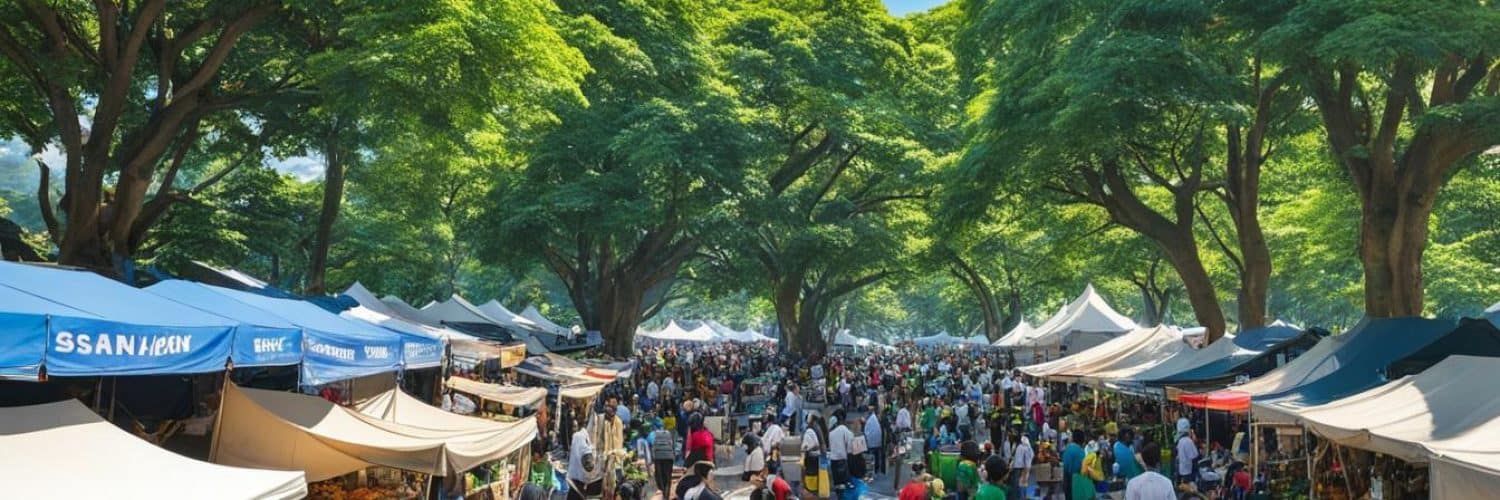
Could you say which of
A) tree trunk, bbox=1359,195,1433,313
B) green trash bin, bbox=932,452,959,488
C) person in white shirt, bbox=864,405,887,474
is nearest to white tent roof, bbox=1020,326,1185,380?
tree trunk, bbox=1359,195,1433,313

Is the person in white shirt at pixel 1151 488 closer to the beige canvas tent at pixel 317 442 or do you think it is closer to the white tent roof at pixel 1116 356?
the beige canvas tent at pixel 317 442

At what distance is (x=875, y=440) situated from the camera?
1845cm

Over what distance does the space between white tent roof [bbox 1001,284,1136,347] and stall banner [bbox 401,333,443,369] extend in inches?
877

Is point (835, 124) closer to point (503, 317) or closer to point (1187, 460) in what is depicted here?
point (503, 317)

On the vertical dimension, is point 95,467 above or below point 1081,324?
below

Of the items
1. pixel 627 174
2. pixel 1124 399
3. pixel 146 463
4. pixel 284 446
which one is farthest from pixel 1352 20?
pixel 627 174

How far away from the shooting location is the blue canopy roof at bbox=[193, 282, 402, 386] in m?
9.60

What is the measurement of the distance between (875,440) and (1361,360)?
290 inches

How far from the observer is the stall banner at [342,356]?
9482 mm

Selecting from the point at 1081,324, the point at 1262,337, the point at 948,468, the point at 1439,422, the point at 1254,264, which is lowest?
the point at 948,468

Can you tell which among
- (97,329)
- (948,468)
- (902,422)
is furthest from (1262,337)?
(97,329)

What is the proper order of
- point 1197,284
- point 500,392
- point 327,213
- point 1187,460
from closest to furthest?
point 1187,460 < point 500,392 < point 1197,284 < point 327,213

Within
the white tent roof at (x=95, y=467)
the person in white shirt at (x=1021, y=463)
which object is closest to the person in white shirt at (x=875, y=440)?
the person in white shirt at (x=1021, y=463)

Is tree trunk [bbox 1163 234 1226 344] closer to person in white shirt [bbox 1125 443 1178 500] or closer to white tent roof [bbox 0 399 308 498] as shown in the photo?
person in white shirt [bbox 1125 443 1178 500]
